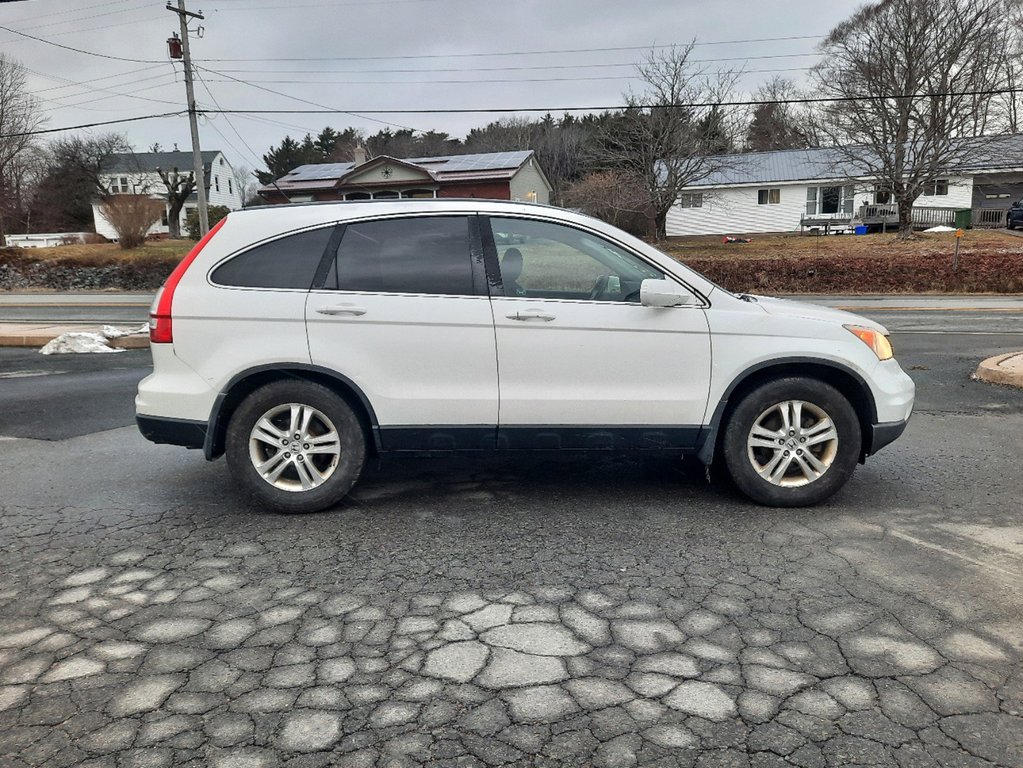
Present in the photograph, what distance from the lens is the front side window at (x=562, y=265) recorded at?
15.3 ft

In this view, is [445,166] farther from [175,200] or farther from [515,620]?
[515,620]

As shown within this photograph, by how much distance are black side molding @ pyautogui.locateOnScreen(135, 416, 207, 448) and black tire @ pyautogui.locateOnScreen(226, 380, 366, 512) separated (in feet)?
0.56

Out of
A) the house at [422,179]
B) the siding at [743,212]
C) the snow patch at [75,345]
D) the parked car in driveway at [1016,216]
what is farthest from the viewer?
the siding at [743,212]

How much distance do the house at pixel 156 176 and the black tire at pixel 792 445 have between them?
62.5 metres

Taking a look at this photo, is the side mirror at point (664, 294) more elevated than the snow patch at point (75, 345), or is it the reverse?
the side mirror at point (664, 294)

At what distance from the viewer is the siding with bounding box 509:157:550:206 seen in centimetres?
4489

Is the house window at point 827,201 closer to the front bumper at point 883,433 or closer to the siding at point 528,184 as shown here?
the siding at point 528,184

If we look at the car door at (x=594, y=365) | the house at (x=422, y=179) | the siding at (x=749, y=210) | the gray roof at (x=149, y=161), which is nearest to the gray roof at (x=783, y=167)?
the siding at (x=749, y=210)

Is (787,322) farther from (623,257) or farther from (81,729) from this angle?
(81,729)

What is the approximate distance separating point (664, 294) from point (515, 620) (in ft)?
6.83

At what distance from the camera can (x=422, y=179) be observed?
44250 millimetres

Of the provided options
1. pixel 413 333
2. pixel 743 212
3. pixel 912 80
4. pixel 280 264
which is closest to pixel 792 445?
pixel 413 333

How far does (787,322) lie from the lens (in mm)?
4641

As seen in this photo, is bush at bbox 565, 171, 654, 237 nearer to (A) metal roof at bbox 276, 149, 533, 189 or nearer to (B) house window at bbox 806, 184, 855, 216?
(A) metal roof at bbox 276, 149, 533, 189
